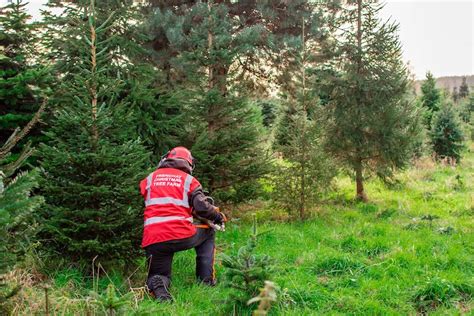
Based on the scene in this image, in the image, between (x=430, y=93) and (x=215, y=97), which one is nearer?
(x=215, y=97)

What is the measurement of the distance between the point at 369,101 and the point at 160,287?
708cm

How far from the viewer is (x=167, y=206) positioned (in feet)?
15.9

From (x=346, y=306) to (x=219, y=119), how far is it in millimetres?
4909

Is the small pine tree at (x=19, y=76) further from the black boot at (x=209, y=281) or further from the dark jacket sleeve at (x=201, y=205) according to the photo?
the black boot at (x=209, y=281)

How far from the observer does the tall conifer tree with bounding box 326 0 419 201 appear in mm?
9492

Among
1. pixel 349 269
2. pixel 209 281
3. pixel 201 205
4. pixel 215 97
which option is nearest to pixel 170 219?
pixel 201 205

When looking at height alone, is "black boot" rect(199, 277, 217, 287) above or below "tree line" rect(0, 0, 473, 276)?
below

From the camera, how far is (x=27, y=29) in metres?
6.73

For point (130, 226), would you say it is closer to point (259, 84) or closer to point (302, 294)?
point (302, 294)

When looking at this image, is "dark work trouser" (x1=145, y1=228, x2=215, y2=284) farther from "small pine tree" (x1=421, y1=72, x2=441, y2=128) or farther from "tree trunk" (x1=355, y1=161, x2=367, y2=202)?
"small pine tree" (x1=421, y1=72, x2=441, y2=128)

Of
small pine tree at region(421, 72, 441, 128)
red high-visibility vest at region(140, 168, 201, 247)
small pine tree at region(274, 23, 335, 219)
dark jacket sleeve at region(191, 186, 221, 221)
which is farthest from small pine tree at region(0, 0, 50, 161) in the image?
small pine tree at region(421, 72, 441, 128)

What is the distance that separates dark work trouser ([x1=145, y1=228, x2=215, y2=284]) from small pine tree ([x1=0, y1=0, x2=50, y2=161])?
287 cm

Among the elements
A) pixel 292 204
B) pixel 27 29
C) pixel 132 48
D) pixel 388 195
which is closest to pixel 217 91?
pixel 132 48

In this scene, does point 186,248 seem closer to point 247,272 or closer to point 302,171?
point 247,272
